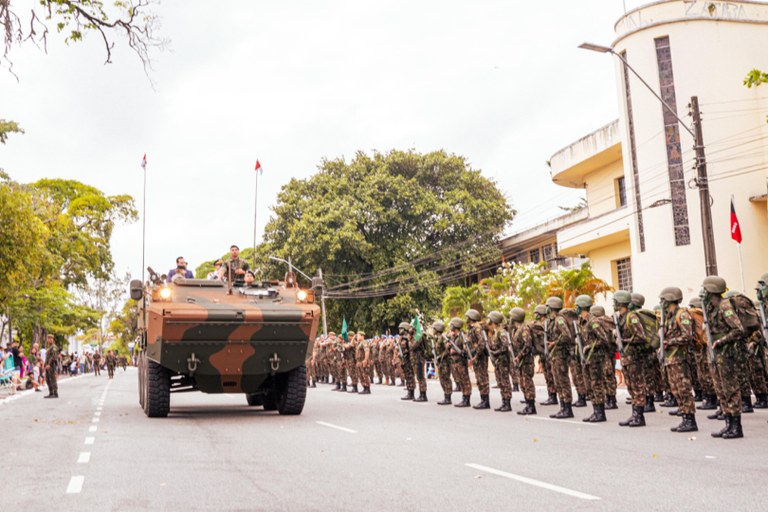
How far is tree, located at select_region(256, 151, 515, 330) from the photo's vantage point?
43156 millimetres

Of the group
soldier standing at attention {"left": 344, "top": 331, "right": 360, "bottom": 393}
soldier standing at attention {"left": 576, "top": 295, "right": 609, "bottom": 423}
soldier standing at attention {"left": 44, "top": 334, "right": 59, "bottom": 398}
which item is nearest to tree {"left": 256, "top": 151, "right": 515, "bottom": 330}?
soldier standing at attention {"left": 344, "top": 331, "right": 360, "bottom": 393}

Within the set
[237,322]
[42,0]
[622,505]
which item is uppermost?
[42,0]

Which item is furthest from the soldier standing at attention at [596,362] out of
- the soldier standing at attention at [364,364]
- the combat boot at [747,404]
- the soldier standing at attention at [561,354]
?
the soldier standing at attention at [364,364]

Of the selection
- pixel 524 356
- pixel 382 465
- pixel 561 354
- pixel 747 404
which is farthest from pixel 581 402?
pixel 382 465

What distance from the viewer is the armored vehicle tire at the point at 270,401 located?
17125mm

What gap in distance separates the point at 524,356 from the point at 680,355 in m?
4.87

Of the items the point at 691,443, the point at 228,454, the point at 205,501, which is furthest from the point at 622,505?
the point at 228,454

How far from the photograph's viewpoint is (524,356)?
16062 millimetres

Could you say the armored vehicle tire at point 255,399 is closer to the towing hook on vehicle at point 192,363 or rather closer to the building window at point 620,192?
the towing hook on vehicle at point 192,363

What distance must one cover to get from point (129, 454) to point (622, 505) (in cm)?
582

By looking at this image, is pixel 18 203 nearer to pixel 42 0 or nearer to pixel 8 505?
pixel 42 0

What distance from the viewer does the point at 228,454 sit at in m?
9.89

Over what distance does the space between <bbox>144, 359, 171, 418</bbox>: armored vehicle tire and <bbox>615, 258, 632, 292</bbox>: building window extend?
22800mm

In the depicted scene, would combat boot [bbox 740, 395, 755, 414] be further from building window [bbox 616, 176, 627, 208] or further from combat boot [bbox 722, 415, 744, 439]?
building window [bbox 616, 176, 627, 208]
